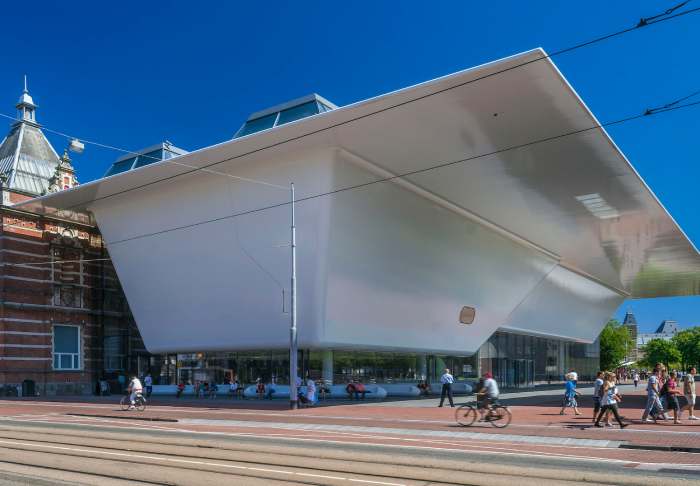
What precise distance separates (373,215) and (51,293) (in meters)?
22.5

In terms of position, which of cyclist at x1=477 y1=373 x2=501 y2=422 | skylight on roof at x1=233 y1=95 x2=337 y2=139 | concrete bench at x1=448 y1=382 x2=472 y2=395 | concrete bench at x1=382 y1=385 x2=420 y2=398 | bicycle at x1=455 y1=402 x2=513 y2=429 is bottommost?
concrete bench at x1=448 y1=382 x2=472 y2=395

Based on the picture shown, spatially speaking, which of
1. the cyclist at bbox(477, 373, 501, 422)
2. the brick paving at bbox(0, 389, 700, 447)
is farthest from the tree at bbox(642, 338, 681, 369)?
the cyclist at bbox(477, 373, 501, 422)

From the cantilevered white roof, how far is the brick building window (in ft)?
25.3

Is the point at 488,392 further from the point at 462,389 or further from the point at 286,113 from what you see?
the point at 462,389

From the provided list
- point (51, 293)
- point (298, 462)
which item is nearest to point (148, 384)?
point (51, 293)

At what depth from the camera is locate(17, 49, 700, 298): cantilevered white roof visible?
66.4ft

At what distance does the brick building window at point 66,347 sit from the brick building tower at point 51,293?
0.20 feet

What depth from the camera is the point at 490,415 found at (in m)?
18.1

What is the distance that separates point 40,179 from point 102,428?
30640 mm

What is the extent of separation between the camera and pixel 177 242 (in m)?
32.8

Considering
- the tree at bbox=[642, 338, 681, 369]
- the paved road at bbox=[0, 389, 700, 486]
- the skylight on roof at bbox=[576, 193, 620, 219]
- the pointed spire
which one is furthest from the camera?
the tree at bbox=[642, 338, 681, 369]

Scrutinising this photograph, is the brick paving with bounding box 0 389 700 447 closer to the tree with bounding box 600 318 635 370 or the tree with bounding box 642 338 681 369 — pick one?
the tree with bounding box 600 318 635 370

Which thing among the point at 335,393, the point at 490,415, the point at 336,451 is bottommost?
the point at 335,393

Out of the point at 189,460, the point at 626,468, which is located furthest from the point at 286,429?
the point at 626,468
